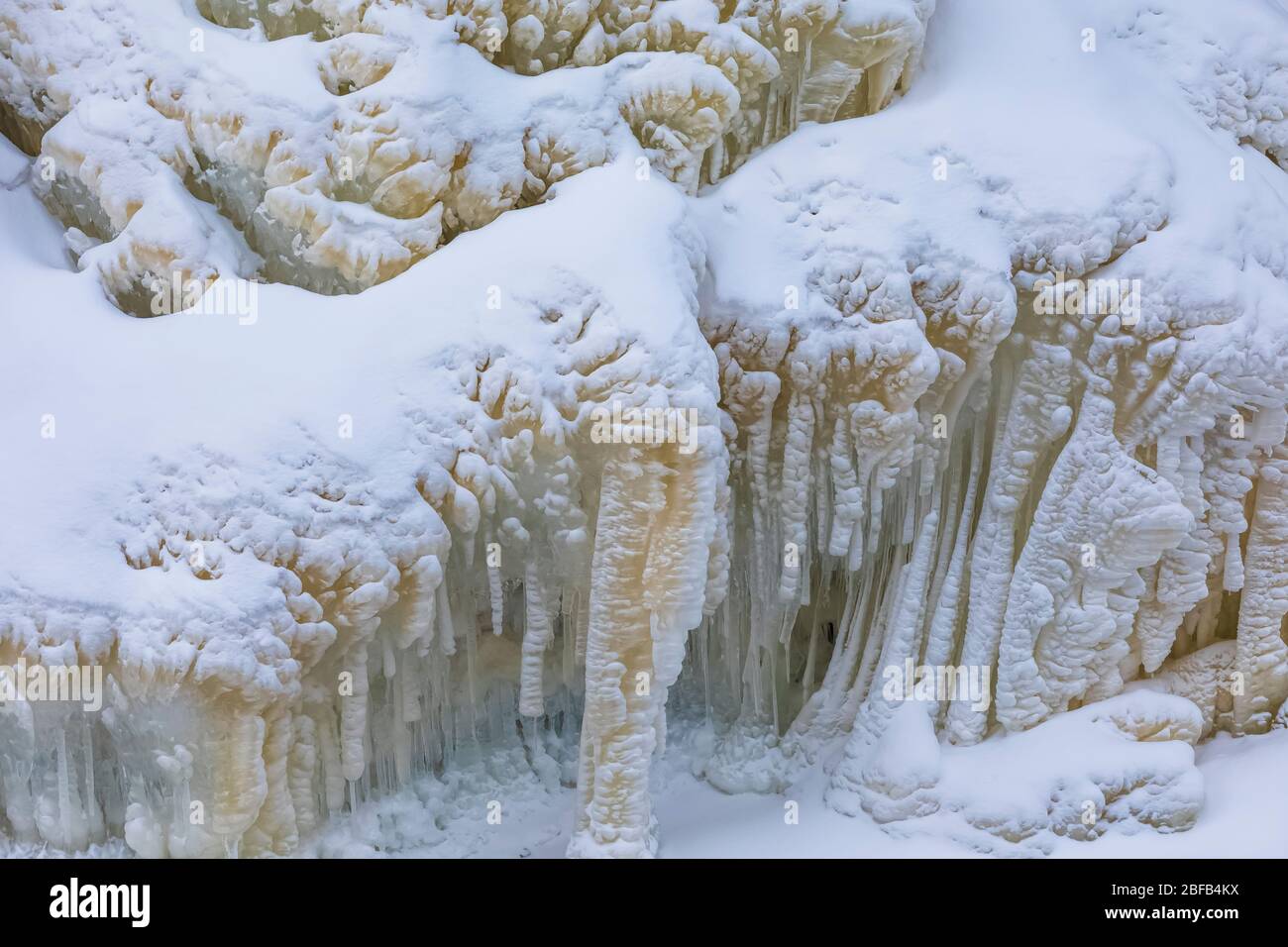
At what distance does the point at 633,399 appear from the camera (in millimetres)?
4289

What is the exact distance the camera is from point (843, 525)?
505 cm

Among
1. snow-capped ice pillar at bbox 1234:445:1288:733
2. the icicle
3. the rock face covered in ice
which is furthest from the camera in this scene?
snow-capped ice pillar at bbox 1234:445:1288:733

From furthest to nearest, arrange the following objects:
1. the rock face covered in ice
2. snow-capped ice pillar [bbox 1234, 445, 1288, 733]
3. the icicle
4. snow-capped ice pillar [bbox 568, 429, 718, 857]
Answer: snow-capped ice pillar [bbox 1234, 445, 1288, 733], the icicle, snow-capped ice pillar [bbox 568, 429, 718, 857], the rock face covered in ice

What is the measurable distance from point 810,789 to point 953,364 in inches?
74.8

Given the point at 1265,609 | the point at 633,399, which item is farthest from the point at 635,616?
the point at 1265,609

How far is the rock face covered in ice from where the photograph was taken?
4211mm

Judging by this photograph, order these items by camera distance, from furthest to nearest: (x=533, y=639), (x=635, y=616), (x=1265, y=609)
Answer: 1. (x=1265, y=609)
2. (x=533, y=639)
3. (x=635, y=616)

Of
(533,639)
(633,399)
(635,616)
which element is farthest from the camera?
(533,639)

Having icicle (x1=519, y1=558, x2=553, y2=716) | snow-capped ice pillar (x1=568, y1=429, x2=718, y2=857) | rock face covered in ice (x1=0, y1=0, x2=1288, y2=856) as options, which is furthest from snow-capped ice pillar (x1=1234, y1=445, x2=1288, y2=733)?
icicle (x1=519, y1=558, x2=553, y2=716)

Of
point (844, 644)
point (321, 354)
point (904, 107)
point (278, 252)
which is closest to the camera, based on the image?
point (321, 354)

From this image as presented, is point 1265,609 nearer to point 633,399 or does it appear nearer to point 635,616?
point 635,616

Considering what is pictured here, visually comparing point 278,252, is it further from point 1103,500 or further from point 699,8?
point 1103,500

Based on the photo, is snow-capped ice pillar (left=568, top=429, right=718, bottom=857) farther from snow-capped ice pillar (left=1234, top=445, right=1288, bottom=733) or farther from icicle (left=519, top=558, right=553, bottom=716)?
snow-capped ice pillar (left=1234, top=445, right=1288, bottom=733)

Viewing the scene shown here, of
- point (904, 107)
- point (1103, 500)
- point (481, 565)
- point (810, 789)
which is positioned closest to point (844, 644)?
point (810, 789)
